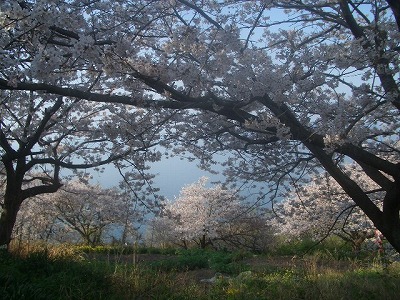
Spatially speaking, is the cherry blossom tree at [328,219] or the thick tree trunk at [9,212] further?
the cherry blossom tree at [328,219]

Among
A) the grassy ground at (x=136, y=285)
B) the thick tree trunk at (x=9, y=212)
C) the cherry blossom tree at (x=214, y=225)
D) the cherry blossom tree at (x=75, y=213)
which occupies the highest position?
the cherry blossom tree at (x=75, y=213)

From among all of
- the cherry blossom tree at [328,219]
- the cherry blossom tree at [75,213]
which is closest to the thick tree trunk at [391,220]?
the cherry blossom tree at [328,219]

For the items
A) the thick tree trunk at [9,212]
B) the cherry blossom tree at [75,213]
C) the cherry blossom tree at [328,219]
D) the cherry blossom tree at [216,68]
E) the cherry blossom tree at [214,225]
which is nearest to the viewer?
the cherry blossom tree at [216,68]

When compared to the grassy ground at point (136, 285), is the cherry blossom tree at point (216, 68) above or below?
above

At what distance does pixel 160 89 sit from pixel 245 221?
13.4 meters

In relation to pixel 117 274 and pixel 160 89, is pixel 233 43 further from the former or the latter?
pixel 117 274

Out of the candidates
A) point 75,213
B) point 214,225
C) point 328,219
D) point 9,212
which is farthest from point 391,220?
point 75,213

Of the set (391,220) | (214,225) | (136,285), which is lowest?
(136,285)

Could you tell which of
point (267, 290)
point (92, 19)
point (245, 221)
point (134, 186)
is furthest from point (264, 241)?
point (92, 19)

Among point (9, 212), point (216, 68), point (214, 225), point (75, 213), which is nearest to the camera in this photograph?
point (216, 68)

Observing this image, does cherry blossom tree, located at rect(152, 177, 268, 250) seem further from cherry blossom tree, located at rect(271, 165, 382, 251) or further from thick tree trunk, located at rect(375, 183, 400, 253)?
thick tree trunk, located at rect(375, 183, 400, 253)

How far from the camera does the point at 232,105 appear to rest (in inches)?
Answer: 152

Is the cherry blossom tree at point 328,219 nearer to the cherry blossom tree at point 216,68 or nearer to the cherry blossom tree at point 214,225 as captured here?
the cherry blossom tree at point 214,225

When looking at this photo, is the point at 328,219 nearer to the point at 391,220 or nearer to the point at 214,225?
the point at 391,220
